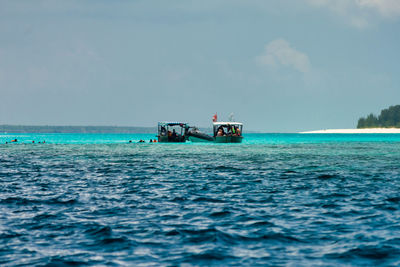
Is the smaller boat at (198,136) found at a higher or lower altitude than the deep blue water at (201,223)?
higher

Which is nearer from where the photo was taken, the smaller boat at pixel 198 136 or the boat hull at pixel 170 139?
the smaller boat at pixel 198 136

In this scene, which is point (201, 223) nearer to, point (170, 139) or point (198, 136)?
point (198, 136)

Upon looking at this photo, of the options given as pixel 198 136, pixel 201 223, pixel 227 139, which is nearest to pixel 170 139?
pixel 198 136

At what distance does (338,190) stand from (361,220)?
6.49m

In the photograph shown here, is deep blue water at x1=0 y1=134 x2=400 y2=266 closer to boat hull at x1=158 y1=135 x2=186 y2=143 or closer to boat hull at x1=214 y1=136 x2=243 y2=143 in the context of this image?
boat hull at x1=214 y1=136 x2=243 y2=143

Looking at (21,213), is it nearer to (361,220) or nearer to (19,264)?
(19,264)

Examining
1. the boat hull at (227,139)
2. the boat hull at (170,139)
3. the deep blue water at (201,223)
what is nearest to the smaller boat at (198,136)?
the boat hull at (170,139)

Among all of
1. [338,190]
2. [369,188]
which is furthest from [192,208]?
[369,188]

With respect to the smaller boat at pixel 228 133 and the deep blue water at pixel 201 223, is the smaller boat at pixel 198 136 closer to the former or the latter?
the smaller boat at pixel 228 133

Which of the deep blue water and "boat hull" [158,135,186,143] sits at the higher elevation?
"boat hull" [158,135,186,143]

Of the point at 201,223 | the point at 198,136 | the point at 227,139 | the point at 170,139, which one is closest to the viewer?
the point at 201,223

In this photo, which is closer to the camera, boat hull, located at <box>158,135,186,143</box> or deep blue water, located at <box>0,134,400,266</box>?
A: deep blue water, located at <box>0,134,400,266</box>

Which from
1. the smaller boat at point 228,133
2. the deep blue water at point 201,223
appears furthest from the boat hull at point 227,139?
the deep blue water at point 201,223

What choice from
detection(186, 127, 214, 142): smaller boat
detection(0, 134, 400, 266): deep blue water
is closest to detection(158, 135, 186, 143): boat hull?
detection(186, 127, 214, 142): smaller boat
